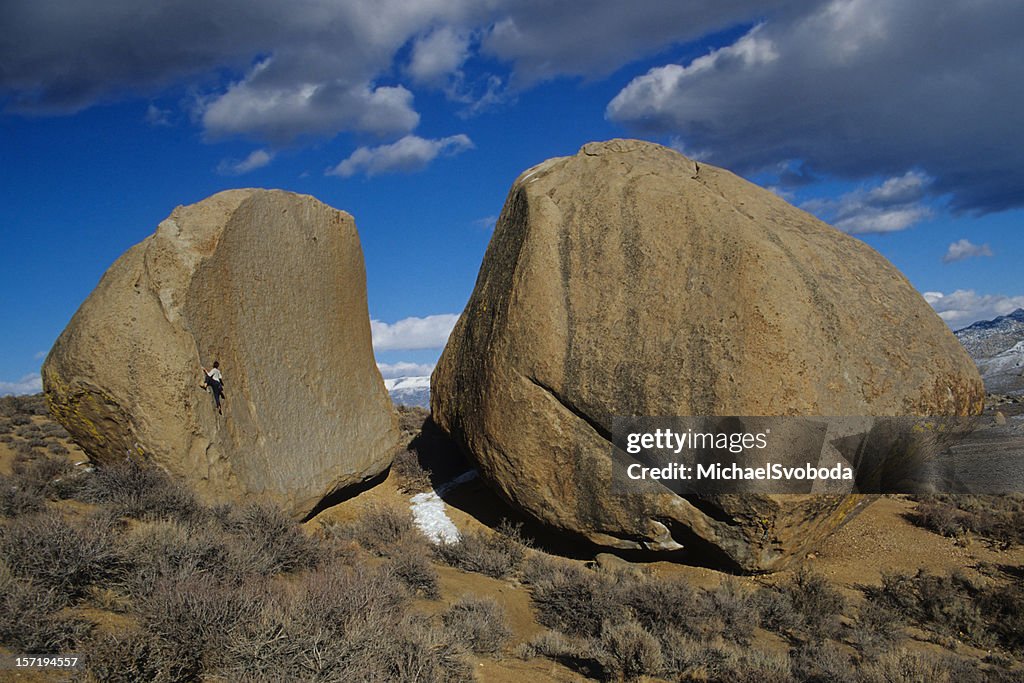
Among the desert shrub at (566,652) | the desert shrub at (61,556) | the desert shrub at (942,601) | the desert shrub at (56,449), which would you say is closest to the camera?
the desert shrub at (61,556)

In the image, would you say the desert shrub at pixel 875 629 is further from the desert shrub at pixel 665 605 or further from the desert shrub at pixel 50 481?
the desert shrub at pixel 50 481

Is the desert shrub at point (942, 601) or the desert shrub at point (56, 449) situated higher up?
the desert shrub at point (56, 449)

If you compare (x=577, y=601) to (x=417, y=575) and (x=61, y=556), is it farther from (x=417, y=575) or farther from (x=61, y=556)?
(x=61, y=556)

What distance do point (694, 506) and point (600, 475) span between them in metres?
0.98

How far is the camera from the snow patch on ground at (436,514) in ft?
26.3

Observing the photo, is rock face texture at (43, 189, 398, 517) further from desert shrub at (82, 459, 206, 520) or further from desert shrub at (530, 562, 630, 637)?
desert shrub at (530, 562, 630, 637)

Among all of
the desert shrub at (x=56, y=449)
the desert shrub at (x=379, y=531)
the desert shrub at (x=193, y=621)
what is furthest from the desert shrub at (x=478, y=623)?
the desert shrub at (x=56, y=449)

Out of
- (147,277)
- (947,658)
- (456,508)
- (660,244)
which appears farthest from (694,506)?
(147,277)

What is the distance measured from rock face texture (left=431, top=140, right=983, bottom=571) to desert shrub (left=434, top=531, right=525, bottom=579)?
48 cm

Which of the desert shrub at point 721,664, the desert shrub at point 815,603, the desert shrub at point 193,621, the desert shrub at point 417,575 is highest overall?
the desert shrub at point 193,621

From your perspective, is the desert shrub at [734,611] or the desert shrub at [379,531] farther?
the desert shrub at [379,531]

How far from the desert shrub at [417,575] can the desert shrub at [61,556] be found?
216 cm

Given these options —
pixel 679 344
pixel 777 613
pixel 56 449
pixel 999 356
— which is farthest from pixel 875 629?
pixel 999 356

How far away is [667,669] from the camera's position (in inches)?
171
